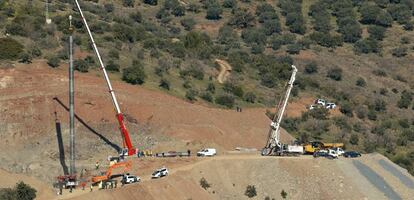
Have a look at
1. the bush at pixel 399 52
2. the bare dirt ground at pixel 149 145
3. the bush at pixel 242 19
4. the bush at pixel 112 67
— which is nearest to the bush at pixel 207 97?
the bare dirt ground at pixel 149 145

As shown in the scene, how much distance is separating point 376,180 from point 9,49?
139 ft

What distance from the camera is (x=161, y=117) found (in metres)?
101

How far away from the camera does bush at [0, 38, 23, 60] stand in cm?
10500

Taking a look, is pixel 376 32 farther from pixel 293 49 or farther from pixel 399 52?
pixel 293 49

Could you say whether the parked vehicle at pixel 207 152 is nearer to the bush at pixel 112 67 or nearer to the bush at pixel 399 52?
the bush at pixel 112 67

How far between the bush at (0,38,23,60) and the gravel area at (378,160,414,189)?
40977 mm

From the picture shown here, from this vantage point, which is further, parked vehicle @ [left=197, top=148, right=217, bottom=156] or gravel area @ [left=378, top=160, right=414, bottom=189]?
parked vehicle @ [left=197, top=148, right=217, bottom=156]

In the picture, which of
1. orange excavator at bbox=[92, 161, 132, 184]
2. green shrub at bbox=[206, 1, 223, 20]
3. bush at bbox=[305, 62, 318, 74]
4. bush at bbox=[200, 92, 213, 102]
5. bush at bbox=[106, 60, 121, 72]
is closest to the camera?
orange excavator at bbox=[92, 161, 132, 184]

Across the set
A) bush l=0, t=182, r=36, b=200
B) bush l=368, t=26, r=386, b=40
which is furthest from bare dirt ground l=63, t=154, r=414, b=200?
bush l=368, t=26, r=386, b=40

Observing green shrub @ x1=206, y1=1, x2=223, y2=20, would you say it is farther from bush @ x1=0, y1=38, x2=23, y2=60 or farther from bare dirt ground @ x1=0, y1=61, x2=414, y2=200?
bush @ x1=0, y1=38, x2=23, y2=60

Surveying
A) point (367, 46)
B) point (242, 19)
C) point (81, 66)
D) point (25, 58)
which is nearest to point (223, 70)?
point (81, 66)

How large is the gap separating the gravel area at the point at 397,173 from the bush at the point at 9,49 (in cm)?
4098

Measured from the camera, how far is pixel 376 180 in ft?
304

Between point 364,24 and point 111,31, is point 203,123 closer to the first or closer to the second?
point 111,31
